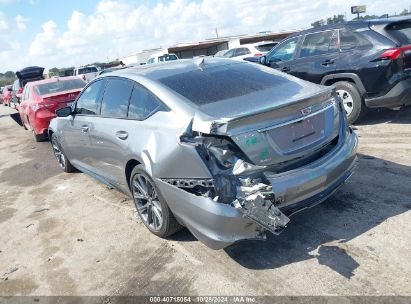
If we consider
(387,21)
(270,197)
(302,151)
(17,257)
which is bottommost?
(17,257)

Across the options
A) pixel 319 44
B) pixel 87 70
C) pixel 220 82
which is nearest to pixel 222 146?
pixel 220 82

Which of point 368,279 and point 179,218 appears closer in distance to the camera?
point 368,279

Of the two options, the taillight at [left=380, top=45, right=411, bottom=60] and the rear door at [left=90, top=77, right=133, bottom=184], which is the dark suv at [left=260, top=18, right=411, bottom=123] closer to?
the taillight at [left=380, top=45, right=411, bottom=60]

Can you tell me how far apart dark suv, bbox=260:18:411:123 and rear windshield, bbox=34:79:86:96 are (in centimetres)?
560

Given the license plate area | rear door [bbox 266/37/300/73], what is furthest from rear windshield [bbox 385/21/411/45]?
the license plate area

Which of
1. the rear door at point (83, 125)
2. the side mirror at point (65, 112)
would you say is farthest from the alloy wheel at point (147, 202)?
the side mirror at point (65, 112)

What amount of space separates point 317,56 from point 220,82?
4265mm

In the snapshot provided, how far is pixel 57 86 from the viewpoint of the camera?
33.2 ft

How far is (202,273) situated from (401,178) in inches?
106

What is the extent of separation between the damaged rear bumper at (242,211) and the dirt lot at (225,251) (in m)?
0.39

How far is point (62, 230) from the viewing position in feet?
15.5

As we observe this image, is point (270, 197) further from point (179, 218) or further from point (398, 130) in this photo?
point (398, 130)

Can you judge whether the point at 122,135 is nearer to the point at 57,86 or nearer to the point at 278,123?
the point at 278,123

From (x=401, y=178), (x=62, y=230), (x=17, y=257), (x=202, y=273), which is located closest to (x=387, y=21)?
(x=401, y=178)
